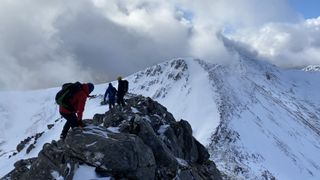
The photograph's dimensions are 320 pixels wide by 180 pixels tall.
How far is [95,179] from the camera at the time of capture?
24.8m

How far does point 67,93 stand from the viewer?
2647cm

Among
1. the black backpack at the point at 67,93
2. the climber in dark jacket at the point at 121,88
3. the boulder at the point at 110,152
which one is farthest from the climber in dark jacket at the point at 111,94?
the black backpack at the point at 67,93

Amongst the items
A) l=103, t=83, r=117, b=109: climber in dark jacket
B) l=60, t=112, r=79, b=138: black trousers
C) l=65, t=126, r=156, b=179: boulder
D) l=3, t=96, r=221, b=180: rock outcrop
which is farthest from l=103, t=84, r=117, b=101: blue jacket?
A: l=65, t=126, r=156, b=179: boulder

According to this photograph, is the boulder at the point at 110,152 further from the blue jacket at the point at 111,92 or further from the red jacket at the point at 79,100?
the blue jacket at the point at 111,92

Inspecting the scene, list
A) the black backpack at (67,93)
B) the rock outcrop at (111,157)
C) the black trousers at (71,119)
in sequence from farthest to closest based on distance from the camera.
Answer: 1. the black trousers at (71,119)
2. the black backpack at (67,93)
3. the rock outcrop at (111,157)

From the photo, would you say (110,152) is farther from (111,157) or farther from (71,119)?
(71,119)

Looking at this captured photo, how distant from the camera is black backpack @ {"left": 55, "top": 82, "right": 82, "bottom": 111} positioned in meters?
26.4

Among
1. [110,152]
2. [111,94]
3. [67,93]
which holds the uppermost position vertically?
[111,94]

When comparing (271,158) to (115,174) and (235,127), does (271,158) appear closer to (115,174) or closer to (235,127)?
(235,127)

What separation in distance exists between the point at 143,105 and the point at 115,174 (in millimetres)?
18402

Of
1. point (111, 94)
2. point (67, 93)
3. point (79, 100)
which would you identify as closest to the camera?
point (67, 93)

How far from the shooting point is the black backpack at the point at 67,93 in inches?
1038

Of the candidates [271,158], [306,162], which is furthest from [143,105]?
[306,162]

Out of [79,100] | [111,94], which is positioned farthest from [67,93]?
[111,94]
